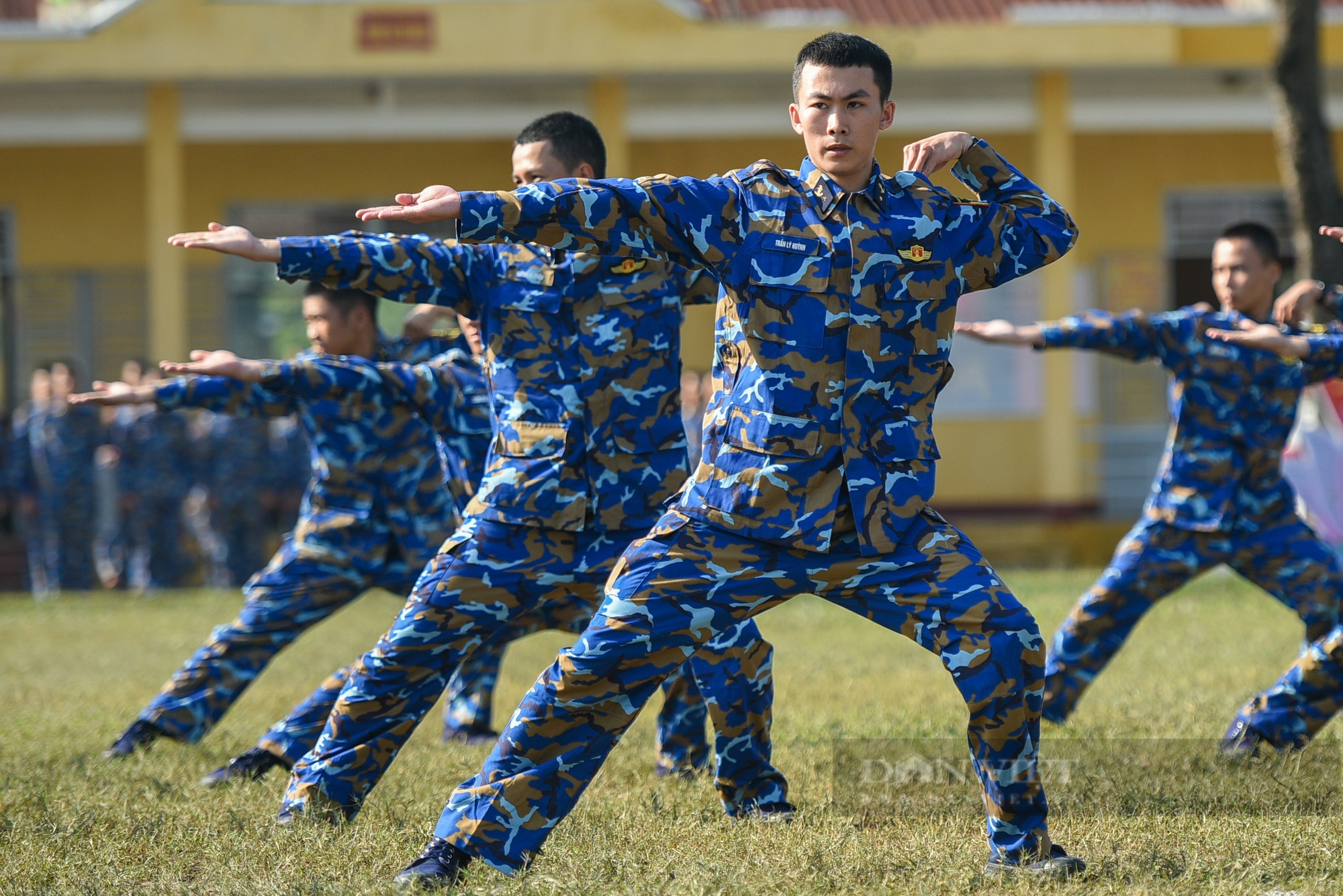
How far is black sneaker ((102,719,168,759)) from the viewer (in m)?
6.23

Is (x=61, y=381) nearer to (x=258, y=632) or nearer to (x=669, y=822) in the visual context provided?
(x=258, y=632)

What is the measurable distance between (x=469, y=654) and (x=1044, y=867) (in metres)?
1.77

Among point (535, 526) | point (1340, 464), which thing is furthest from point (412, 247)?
point (1340, 464)

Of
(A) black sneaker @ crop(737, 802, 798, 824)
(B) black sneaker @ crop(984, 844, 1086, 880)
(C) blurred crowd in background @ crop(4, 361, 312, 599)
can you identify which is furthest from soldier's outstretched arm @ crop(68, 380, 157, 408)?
(C) blurred crowd in background @ crop(4, 361, 312, 599)

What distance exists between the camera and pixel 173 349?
15.7 meters

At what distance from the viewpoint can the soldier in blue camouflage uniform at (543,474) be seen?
4.71 m

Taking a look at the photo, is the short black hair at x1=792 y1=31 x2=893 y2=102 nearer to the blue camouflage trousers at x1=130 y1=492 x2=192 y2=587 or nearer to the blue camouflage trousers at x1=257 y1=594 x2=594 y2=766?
the blue camouflage trousers at x1=257 y1=594 x2=594 y2=766

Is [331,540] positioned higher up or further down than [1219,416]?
further down

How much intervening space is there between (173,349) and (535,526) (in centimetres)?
1183

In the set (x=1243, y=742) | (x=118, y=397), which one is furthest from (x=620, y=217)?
(x=1243, y=742)

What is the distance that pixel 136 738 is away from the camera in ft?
20.6

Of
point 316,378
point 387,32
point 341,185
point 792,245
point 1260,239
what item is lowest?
point 316,378

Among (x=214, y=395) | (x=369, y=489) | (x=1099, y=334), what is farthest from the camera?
(x=369, y=489)

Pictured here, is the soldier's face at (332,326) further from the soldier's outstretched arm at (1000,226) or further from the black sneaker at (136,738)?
the soldier's outstretched arm at (1000,226)
